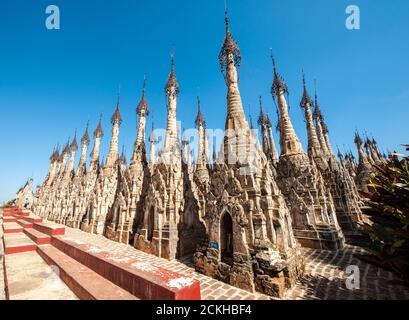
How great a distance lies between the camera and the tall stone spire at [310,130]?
2070 cm

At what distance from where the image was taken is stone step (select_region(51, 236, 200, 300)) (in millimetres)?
3687

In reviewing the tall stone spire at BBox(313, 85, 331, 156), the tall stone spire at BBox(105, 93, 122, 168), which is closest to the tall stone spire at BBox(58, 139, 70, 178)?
the tall stone spire at BBox(105, 93, 122, 168)

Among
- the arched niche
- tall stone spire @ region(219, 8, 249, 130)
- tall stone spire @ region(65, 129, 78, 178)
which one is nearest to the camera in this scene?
the arched niche

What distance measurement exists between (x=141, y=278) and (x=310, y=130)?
22.9m

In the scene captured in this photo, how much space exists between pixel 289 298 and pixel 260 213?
10.4ft

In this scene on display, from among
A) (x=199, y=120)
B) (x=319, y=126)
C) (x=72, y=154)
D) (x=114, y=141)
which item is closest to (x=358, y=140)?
(x=319, y=126)

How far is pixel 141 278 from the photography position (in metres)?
4.21

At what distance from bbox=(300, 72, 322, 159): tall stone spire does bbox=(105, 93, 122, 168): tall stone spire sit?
2484 centimetres

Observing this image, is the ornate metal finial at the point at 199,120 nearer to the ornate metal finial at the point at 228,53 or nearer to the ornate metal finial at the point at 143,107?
the ornate metal finial at the point at 143,107

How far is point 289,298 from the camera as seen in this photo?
6.72m

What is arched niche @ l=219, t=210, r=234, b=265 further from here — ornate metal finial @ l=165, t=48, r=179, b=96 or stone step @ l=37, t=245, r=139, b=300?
ornate metal finial @ l=165, t=48, r=179, b=96

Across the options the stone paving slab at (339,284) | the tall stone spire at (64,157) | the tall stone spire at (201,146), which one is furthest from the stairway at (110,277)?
the tall stone spire at (64,157)

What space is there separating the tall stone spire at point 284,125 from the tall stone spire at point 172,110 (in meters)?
10.2
